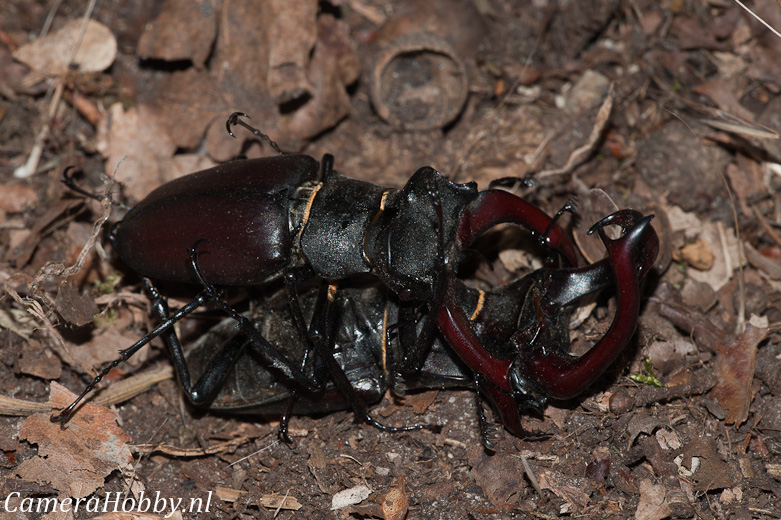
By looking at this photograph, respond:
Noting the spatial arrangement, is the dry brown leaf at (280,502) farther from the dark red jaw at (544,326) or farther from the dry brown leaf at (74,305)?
the dry brown leaf at (74,305)

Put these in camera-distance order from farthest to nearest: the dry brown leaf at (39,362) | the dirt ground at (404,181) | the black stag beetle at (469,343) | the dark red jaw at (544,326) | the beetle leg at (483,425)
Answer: the dry brown leaf at (39,362)
the dirt ground at (404,181)
the beetle leg at (483,425)
the black stag beetle at (469,343)
the dark red jaw at (544,326)

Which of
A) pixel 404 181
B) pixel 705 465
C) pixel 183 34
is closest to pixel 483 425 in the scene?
pixel 705 465

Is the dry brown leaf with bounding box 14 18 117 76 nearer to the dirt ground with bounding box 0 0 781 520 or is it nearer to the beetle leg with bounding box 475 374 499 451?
the dirt ground with bounding box 0 0 781 520

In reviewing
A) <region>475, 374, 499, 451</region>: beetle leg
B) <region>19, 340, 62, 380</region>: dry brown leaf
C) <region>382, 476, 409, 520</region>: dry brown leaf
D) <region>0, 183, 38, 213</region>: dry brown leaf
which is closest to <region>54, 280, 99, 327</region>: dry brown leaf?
<region>19, 340, 62, 380</region>: dry brown leaf

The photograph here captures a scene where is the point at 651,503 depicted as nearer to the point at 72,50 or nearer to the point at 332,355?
the point at 332,355

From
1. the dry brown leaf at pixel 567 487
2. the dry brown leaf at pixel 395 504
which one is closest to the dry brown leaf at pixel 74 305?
the dry brown leaf at pixel 395 504

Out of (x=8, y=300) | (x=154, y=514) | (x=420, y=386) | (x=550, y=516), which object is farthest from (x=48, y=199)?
(x=550, y=516)
